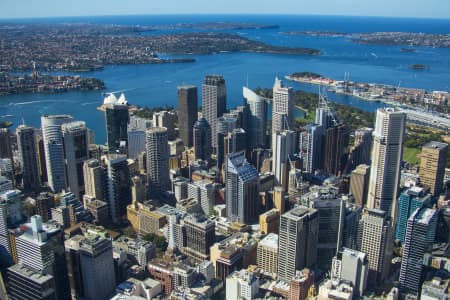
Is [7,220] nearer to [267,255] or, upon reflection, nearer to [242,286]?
[242,286]

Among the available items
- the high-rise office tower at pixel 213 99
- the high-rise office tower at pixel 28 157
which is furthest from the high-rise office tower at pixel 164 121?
the high-rise office tower at pixel 28 157

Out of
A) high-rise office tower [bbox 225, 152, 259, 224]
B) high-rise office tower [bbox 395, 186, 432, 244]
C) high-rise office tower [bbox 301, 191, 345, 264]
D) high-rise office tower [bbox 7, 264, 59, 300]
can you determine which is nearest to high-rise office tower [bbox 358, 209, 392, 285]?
high-rise office tower [bbox 301, 191, 345, 264]

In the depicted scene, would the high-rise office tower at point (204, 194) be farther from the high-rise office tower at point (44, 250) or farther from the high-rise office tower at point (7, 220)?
the high-rise office tower at point (44, 250)

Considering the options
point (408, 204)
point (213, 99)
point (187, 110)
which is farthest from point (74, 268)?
point (213, 99)

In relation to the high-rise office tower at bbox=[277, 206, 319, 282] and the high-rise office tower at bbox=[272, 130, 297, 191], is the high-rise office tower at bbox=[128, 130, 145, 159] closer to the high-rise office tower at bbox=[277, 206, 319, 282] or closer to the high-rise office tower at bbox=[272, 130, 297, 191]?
the high-rise office tower at bbox=[272, 130, 297, 191]

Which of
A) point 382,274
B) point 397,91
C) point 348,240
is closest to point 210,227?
point 348,240

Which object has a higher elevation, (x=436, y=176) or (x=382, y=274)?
(x=436, y=176)

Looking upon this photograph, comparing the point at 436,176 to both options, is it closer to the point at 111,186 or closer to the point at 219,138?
the point at 219,138
